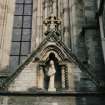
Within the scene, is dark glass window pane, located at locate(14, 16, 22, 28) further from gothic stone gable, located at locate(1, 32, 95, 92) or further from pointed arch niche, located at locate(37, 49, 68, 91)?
pointed arch niche, located at locate(37, 49, 68, 91)

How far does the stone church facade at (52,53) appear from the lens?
332 inches

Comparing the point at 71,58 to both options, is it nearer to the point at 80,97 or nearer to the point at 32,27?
the point at 80,97

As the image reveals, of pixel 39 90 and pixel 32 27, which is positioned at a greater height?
pixel 32 27

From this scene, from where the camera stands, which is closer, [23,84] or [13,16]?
[23,84]

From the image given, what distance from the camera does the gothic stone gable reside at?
28.3 feet

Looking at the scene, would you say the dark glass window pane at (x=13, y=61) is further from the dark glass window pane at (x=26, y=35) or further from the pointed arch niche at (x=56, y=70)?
the pointed arch niche at (x=56, y=70)

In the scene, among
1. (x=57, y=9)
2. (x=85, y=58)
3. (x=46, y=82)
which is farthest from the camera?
(x=57, y=9)

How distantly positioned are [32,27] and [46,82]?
3876 millimetres

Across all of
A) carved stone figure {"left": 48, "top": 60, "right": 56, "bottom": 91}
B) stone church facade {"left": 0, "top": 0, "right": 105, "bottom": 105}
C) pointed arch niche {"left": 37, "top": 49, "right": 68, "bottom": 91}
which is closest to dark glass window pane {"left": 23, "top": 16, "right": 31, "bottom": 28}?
stone church facade {"left": 0, "top": 0, "right": 105, "bottom": 105}

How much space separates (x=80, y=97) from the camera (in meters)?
8.43

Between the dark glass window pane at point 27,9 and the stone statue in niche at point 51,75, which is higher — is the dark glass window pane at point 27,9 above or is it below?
above

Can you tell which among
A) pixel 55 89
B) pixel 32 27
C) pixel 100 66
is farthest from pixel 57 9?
pixel 55 89

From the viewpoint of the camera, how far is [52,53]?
934 cm

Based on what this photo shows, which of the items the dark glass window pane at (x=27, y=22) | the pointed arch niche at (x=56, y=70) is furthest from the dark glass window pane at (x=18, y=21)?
the pointed arch niche at (x=56, y=70)
